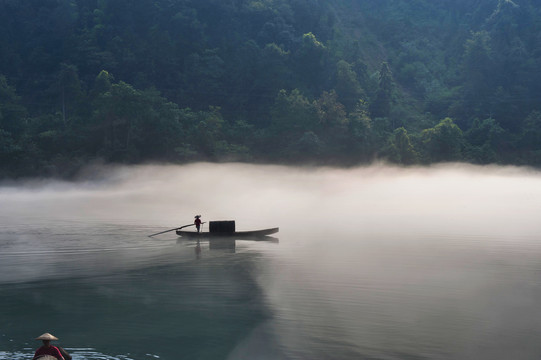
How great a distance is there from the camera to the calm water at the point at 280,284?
17.7 metres

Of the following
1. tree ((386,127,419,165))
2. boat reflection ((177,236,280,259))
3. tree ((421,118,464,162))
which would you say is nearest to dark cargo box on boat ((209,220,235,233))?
boat reflection ((177,236,280,259))

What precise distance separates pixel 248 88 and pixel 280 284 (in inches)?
3308

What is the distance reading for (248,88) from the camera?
107000 mm

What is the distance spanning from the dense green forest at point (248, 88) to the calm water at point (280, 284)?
29671 mm

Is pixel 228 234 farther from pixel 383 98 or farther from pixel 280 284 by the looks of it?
pixel 383 98

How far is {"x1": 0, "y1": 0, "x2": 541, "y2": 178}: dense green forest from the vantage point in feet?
290

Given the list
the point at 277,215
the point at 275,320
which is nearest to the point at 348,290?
the point at 275,320

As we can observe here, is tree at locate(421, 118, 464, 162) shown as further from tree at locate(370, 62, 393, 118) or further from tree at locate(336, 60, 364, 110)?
tree at locate(336, 60, 364, 110)

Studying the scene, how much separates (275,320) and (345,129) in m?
77.3

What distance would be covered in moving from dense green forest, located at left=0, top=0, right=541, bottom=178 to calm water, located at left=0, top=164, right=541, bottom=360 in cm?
2967

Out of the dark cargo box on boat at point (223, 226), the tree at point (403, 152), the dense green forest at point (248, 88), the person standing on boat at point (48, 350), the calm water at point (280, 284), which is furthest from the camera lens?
the tree at point (403, 152)

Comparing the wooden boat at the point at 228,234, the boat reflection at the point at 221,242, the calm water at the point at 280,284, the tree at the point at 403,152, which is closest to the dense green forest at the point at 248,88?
the tree at the point at 403,152

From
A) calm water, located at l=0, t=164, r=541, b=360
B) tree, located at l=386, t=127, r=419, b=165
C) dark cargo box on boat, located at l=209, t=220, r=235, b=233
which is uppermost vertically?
tree, located at l=386, t=127, r=419, b=165

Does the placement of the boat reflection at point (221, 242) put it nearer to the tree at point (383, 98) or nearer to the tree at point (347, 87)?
the tree at point (347, 87)
